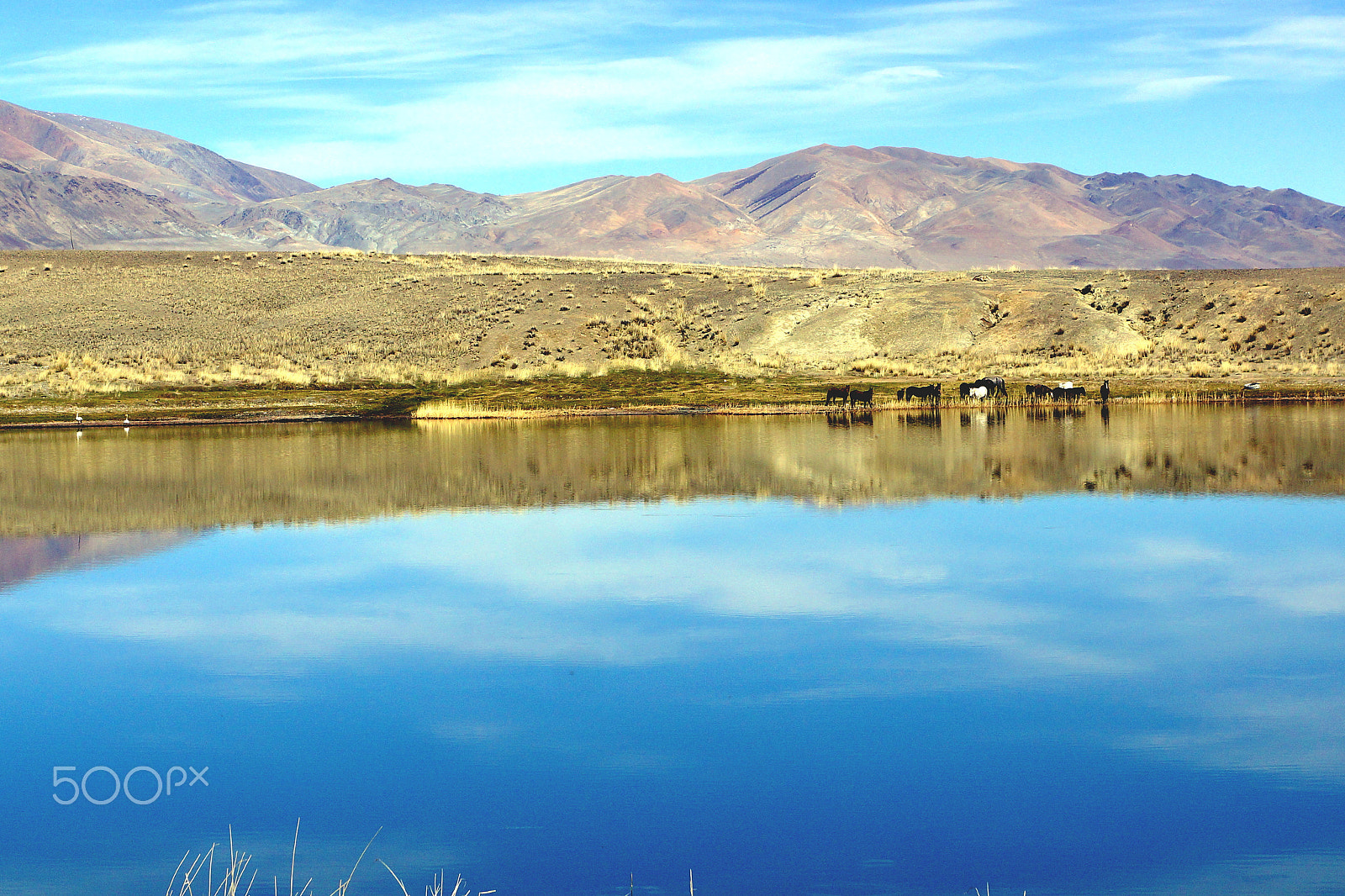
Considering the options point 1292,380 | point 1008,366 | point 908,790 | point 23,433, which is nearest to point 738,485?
point 908,790

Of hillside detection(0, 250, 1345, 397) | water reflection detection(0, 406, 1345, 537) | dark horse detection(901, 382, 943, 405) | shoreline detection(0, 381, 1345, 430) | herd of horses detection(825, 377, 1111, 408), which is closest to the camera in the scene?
water reflection detection(0, 406, 1345, 537)

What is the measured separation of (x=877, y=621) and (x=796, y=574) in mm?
3107

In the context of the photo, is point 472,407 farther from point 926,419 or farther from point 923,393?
point 926,419

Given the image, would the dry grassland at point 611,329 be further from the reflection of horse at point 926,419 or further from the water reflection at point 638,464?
the water reflection at point 638,464

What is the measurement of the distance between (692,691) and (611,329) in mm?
65223

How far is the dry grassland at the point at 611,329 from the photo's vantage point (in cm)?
6372

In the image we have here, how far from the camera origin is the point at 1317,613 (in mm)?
15242

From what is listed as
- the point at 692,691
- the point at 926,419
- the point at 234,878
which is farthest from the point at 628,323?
the point at 234,878

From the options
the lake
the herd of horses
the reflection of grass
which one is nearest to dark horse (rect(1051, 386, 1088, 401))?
the herd of horses

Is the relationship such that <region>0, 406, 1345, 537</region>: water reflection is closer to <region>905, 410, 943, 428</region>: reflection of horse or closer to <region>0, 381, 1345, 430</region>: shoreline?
<region>905, 410, 943, 428</region>: reflection of horse

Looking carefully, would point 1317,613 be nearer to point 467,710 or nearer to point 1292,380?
point 467,710

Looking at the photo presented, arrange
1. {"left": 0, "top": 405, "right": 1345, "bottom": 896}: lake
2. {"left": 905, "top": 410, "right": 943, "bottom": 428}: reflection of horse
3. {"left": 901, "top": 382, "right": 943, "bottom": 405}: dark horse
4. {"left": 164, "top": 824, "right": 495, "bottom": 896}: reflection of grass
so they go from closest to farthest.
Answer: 1. {"left": 164, "top": 824, "right": 495, "bottom": 896}: reflection of grass
2. {"left": 0, "top": 405, "right": 1345, "bottom": 896}: lake
3. {"left": 905, "top": 410, "right": 943, "bottom": 428}: reflection of horse
4. {"left": 901, "top": 382, "right": 943, "bottom": 405}: dark horse

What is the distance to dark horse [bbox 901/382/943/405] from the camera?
53062 millimetres

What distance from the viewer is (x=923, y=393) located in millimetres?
54469
